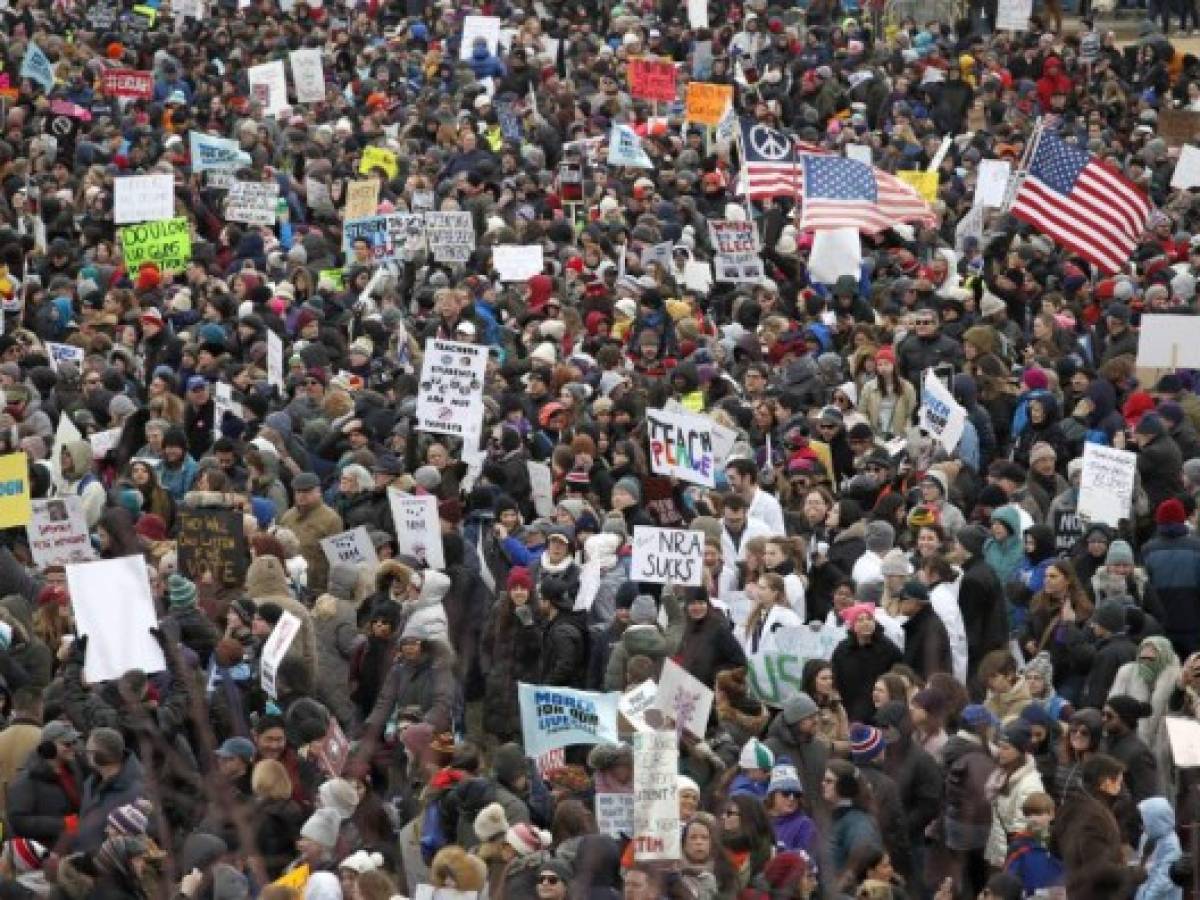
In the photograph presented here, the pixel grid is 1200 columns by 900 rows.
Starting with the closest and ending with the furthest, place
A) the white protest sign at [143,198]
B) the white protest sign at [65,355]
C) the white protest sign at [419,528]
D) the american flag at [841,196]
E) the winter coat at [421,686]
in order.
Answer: the winter coat at [421,686]
the white protest sign at [419,528]
the white protest sign at [65,355]
the american flag at [841,196]
the white protest sign at [143,198]

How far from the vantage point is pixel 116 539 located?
18.4m

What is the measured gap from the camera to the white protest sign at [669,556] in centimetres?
1664

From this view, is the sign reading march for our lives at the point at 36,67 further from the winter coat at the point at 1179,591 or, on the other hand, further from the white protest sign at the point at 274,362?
the winter coat at the point at 1179,591

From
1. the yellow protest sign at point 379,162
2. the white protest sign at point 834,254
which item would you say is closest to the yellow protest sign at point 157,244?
the yellow protest sign at point 379,162

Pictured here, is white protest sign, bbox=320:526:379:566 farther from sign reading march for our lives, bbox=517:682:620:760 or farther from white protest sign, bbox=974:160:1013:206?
white protest sign, bbox=974:160:1013:206

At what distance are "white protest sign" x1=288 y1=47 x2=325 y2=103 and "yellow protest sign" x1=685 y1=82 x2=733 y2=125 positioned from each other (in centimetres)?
506

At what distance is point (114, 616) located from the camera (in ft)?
52.5

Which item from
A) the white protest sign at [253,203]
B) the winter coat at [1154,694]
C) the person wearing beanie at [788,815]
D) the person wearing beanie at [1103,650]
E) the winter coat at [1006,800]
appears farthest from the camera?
the white protest sign at [253,203]

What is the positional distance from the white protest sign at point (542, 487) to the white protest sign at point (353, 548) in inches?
58.9

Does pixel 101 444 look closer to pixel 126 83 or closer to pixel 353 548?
pixel 353 548

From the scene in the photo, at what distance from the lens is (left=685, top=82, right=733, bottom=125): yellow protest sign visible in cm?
3130

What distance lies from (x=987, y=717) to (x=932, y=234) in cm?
1227

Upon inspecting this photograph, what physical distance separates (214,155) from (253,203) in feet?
7.32

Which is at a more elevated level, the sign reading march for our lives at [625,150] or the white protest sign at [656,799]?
the white protest sign at [656,799]
